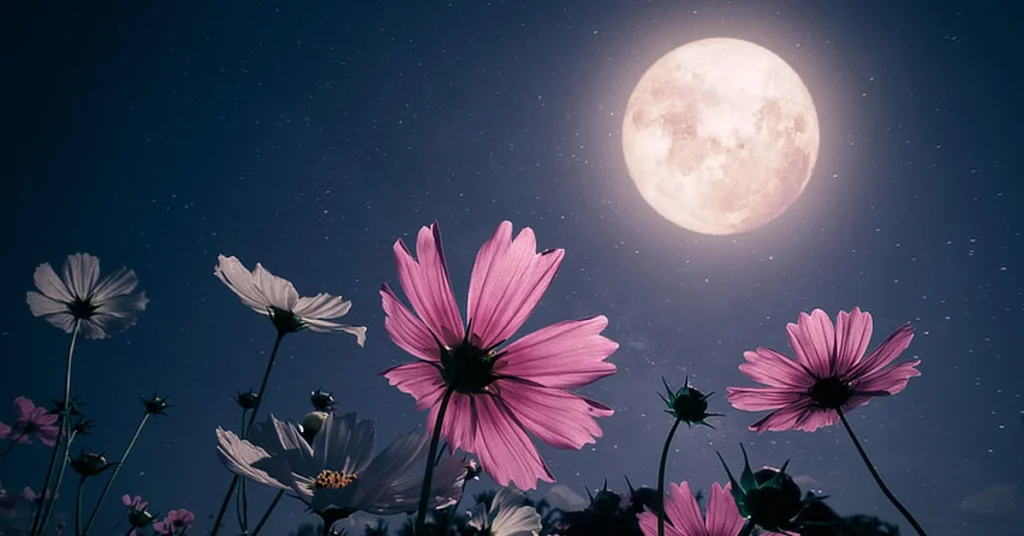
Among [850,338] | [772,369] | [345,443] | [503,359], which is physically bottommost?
[345,443]

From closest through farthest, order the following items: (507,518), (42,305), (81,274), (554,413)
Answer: (554,413) < (507,518) < (42,305) < (81,274)

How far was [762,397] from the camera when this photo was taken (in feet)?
6.53

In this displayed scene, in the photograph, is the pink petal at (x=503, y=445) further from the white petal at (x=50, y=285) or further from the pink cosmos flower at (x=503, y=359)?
the white petal at (x=50, y=285)

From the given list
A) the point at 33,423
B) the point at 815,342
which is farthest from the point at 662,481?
the point at 33,423

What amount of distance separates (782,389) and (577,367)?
55.3 inches

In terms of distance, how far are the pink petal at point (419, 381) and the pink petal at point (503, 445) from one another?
0.07m

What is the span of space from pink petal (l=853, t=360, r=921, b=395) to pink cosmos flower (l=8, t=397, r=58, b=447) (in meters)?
5.71

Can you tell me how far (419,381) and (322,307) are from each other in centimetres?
84

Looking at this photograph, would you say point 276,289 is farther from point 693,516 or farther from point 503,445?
point 693,516

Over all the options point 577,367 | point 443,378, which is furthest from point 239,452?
point 577,367

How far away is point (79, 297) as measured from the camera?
2.55 meters

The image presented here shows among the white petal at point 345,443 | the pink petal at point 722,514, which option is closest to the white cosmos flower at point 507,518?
the pink petal at point 722,514

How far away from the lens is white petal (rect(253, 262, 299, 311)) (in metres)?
1.56

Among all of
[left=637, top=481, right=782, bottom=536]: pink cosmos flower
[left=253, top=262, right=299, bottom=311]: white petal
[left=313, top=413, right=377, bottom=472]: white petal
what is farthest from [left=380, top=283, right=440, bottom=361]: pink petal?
[left=637, top=481, right=782, bottom=536]: pink cosmos flower
